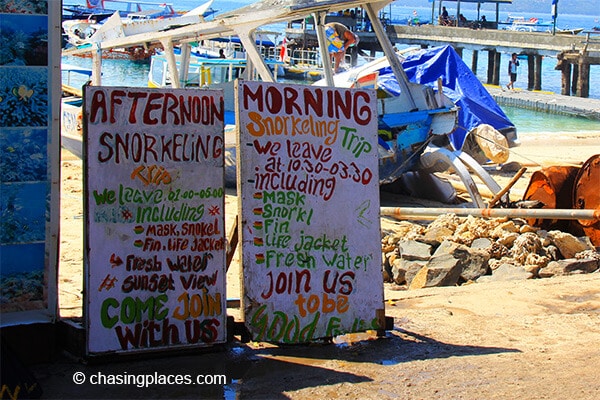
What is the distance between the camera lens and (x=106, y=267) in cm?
488

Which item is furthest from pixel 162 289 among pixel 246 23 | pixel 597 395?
pixel 246 23

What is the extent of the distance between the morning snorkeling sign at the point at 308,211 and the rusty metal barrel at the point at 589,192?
15.0ft

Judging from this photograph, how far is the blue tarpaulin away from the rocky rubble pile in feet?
31.8

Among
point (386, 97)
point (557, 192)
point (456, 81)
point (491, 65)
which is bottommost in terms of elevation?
point (557, 192)

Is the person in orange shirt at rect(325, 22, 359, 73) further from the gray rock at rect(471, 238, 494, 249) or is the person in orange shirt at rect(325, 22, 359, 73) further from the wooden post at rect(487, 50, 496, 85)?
the gray rock at rect(471, 238, 494, 249)

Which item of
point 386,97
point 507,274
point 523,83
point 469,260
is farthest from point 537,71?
point 507,274

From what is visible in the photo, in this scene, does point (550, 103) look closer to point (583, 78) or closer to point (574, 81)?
point (583, 78)

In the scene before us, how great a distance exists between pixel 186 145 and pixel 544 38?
3803cm

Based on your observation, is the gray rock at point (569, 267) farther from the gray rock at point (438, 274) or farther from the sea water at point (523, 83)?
the sea water at point (523, 83)

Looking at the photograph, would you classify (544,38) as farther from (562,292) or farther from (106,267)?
(106,267)

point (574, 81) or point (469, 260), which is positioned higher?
point (574, 81)

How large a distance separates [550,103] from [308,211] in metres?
29.9

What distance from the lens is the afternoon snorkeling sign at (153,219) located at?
4.84 meters

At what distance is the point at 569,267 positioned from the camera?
26.8 ft
